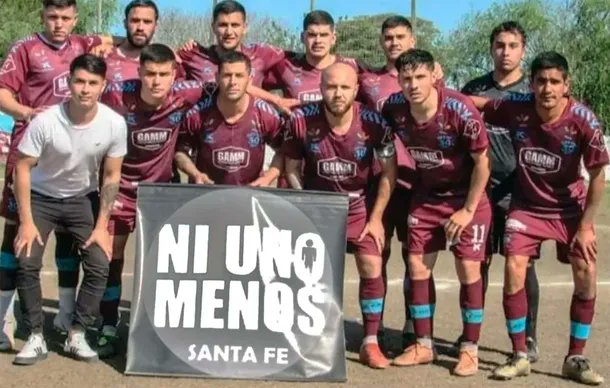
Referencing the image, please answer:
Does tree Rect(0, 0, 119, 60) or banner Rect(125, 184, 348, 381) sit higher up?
tree Rect(0, 0, 119, 60)

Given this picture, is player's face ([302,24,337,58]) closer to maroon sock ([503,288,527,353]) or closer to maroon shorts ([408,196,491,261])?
maroon shorts ([408,196,491,261])

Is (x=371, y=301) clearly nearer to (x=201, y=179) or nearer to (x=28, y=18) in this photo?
(x=201, y=179)

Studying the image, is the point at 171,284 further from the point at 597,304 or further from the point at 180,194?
the point at 597,304

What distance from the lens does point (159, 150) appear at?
6.72 m

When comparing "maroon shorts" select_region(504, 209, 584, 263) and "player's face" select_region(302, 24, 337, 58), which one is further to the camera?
"player's face" select_region(302, 24, 337, 58)

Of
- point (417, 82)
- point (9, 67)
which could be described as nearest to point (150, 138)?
point (9, 67)

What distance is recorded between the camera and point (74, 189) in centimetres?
649

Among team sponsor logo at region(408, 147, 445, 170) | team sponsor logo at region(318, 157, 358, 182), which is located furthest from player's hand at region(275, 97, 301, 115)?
team sponsor logo at region(408, 147, 445, 170)

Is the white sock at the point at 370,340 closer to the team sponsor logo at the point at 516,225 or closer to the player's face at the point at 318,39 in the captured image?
the team sponsor logo at the point at 516,225

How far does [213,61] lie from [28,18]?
3455 cm

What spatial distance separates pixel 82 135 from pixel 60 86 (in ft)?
2.53

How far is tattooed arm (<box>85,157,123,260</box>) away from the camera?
253 inches

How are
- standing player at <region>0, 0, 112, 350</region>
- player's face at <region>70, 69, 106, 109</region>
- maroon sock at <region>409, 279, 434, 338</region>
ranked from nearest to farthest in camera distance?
player's face at <region>70, 69, 106, 109</region> < maroon sock at <region>409, 279, 434, 338</region> < standing player at <region>0, 0, 112, 350</region>

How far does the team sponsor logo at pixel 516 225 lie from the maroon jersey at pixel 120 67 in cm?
275
